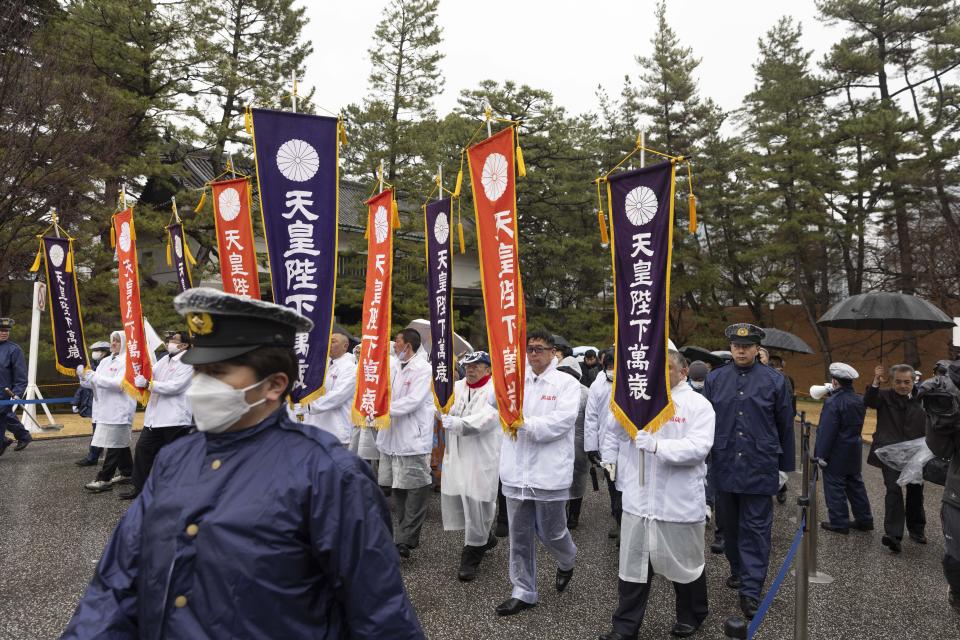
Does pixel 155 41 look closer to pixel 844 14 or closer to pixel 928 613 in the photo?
pixel 928 613

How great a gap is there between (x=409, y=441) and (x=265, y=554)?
4286mm

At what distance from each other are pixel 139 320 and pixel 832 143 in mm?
19693

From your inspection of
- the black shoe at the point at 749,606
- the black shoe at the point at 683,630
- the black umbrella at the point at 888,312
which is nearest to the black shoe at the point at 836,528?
the black shoe at the point at 749,606

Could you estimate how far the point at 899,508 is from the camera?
5820mm

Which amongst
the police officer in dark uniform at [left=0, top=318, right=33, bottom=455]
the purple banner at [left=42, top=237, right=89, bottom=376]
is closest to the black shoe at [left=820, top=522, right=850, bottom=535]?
the purple banner at [left=42, top=237, right=89, bottom=376]

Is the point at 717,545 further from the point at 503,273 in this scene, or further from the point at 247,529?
the point at 247,529

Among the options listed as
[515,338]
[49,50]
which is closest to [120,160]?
[49,50]

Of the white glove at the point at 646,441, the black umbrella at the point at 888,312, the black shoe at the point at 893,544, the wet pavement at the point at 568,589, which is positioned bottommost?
the black shoe at the point at 893,544

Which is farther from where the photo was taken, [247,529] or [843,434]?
[843,434]

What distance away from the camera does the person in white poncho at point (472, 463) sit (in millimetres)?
5078

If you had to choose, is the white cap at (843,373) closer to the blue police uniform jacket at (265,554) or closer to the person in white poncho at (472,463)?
the person in white poncho at (472,463)

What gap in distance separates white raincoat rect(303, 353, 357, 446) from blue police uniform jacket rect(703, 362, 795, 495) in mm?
3533

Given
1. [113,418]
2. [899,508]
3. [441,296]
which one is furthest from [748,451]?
[113,418]

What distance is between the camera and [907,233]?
1914 cm
